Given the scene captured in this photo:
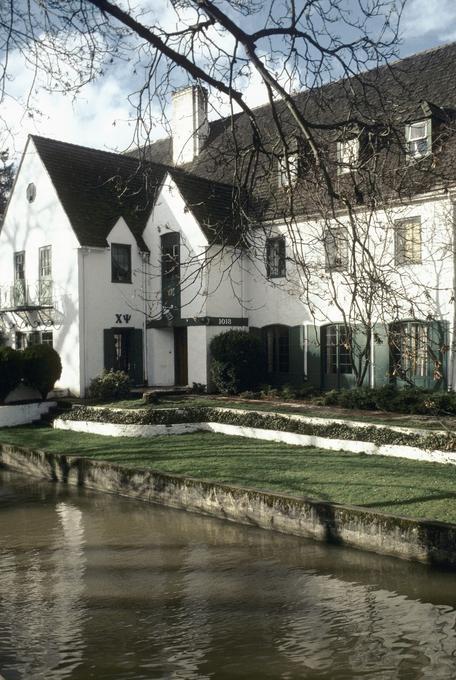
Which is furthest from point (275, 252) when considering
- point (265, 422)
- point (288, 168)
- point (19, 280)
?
point (19, 280)

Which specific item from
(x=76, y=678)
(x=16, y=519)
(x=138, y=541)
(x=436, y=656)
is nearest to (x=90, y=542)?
(x=138, y=541)

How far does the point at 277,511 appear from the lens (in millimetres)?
10711

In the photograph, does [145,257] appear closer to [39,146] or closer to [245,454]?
[39,146]

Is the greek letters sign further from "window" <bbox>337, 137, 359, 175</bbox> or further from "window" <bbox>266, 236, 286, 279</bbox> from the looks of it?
"window" <bbox>337, 137, 359, 175</bbox>

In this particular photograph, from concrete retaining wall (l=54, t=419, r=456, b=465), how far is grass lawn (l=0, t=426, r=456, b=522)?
10.8 inches

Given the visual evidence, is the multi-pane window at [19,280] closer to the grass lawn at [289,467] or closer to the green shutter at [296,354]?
the grass lawn at [289,467]

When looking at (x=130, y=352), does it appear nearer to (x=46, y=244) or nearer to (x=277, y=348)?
(x=46, y=244)

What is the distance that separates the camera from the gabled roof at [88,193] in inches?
959

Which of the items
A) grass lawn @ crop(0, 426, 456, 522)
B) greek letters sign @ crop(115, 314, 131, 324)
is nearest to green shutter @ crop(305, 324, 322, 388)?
grass lawn @ crop(0, 426, 456, 522)

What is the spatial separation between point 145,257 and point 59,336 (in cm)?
427

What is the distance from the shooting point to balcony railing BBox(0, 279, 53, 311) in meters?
24.8

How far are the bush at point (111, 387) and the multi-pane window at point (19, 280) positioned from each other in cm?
501

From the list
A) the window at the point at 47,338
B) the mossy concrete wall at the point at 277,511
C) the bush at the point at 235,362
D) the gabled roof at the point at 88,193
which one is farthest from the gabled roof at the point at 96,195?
the mossy concrete wall at the point at 277,511

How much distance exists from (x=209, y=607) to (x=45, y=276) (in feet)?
63.5
